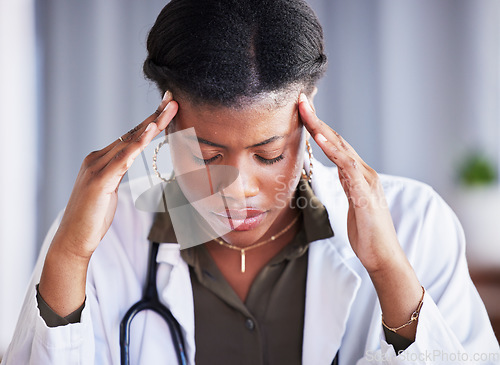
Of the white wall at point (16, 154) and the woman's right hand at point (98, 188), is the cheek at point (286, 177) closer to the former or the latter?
the woman's right hand at point (98, 188)

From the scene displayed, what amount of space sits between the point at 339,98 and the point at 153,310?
208 centimetres

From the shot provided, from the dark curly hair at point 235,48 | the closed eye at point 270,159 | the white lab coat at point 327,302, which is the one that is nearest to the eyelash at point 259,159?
the closed eye at point 270,159

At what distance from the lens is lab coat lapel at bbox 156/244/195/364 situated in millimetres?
1008

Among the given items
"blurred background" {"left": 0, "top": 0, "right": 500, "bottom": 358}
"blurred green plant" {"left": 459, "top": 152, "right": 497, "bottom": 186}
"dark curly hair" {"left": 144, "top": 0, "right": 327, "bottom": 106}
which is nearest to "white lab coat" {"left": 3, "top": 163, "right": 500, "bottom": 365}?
"dark curly hair" {"left": 144, "top": 0, "right": 327, "bottom": 106}

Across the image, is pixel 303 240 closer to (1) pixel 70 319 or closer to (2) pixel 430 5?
(1) pixel 70 319

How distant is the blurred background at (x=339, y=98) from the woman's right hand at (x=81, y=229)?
4.96 feet

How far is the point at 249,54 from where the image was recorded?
0.84m

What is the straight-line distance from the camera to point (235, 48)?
0.83 m

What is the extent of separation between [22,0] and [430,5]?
2110 mm

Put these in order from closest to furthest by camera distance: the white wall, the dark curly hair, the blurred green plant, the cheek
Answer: the dark curly hair → the cheek → the white wall → the blurred green plant

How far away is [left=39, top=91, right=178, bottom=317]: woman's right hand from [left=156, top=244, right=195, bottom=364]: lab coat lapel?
173 millimetres

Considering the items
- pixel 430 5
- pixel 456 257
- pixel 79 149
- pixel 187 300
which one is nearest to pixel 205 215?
pixel 187 300

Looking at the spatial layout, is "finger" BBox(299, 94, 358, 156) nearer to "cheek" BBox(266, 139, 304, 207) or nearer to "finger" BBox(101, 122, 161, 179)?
"cheek" BBox(266, 139, 304, 207)

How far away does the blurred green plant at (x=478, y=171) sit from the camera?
2.70 m
